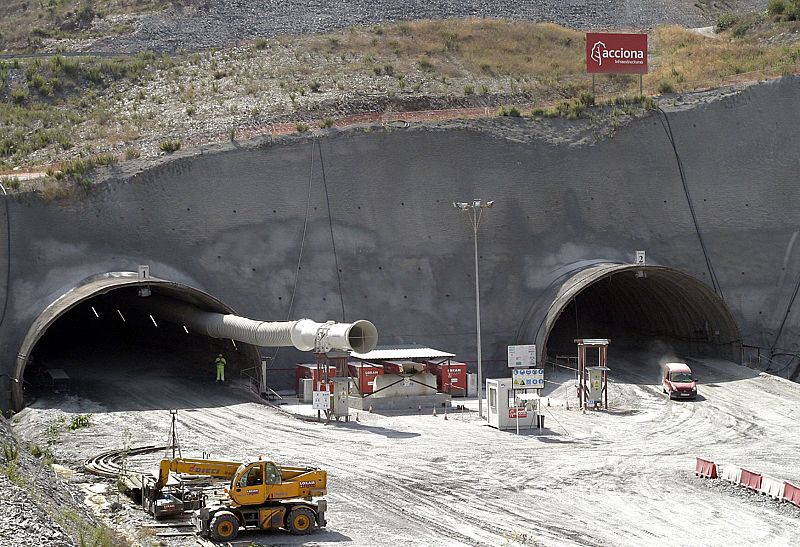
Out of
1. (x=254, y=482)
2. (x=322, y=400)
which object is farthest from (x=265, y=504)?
(x=322, y=400)

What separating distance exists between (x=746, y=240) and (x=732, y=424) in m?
18.7

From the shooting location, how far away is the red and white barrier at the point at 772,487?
1077 inches

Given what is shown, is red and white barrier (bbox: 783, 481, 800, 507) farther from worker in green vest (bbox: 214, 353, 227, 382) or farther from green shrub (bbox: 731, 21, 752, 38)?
green shrub (bbox: 731, 21, 752, 38)

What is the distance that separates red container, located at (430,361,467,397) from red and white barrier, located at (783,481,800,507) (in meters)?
20.5

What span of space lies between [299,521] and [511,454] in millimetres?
11010

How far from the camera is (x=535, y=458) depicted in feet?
111

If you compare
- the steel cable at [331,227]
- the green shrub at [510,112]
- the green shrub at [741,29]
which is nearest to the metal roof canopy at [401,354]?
the steel cable at [331,227]

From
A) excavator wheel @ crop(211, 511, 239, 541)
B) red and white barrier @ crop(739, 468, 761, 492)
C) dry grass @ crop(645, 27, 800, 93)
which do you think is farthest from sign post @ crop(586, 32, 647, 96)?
excavator wheel @ crop(211, 511, 239, 541)

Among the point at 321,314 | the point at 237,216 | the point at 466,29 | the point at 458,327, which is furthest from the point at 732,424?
the point at 466,29

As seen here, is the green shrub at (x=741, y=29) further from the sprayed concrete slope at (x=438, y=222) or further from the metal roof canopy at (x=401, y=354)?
the metal roof canopy at (x=401, y=354)

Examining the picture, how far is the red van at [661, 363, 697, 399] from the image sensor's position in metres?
44.5

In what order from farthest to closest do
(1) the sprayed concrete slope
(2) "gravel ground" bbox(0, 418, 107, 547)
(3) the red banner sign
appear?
(3) the red banner sign < (1) the sprayed concrete slope < (2) "gravel ground" bbox(0, 418, 107, 547)

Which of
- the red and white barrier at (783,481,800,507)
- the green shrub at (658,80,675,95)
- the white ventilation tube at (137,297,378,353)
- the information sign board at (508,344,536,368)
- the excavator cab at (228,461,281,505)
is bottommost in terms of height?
the red and white barrier at (783,481,800,507)

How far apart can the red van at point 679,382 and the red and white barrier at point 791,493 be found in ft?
56.3
